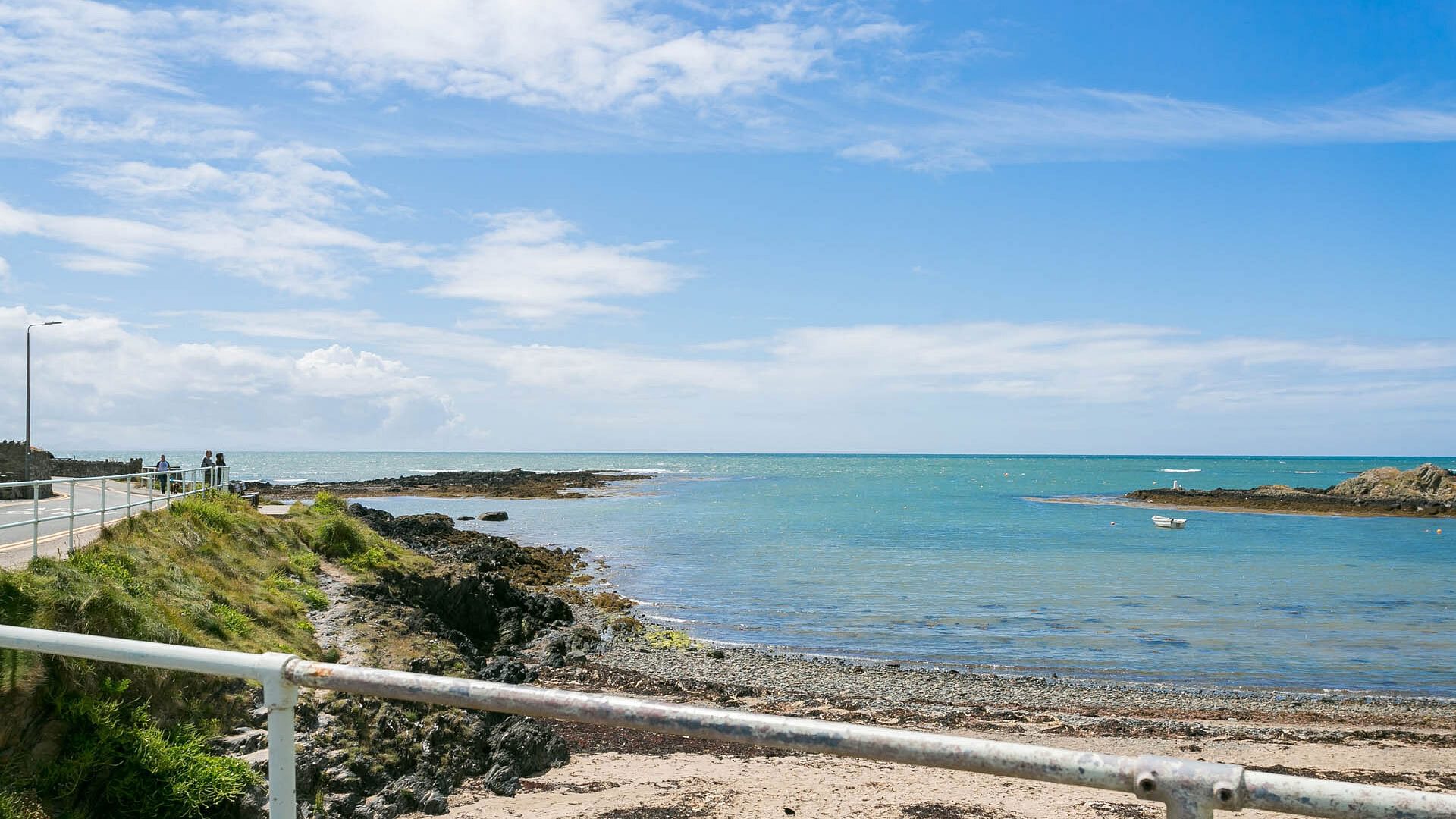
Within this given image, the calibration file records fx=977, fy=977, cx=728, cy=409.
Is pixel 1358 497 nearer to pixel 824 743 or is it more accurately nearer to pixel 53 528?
pixel 53 528

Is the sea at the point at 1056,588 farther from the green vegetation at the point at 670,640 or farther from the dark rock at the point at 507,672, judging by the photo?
the dark rock at the point at 507,672

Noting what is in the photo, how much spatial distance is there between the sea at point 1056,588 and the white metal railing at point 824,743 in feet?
66.2

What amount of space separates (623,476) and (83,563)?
121 metres

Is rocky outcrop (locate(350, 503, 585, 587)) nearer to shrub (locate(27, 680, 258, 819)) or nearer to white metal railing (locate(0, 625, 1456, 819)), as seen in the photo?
shrub (locate(27, 680, 258, 819))

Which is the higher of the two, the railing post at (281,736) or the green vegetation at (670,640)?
the railing post at (281,736)

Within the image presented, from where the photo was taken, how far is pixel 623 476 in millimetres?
131375

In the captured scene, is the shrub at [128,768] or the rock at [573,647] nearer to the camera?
the shrub at [128,768]

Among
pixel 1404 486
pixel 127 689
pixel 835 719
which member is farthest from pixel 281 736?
pixel 1404 486

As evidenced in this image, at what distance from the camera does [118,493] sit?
95.8 feet

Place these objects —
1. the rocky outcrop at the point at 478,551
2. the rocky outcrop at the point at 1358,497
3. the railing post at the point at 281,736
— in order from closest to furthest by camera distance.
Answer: the railing post at the point at 281,736
the rocky outcrop at the point at 478,551
the rocky outcrop at the point at 1358,497

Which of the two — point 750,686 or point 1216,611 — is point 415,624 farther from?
point 1216,611

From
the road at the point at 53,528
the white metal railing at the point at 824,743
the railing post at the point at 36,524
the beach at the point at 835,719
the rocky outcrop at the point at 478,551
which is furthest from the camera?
the rocky outcrop at the point at 478,551

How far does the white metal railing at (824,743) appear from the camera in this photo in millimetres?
1851

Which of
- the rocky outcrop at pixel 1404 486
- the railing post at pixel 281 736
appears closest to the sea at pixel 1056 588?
the rocky outcrop at pixel 1404 486
